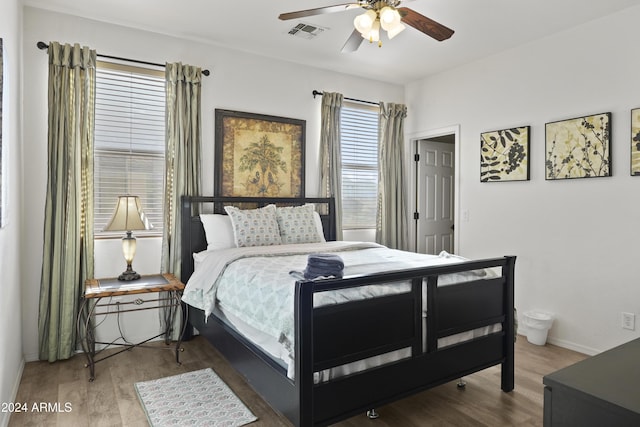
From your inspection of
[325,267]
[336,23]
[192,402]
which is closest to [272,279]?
[325,267]

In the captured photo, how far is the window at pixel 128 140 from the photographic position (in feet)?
11.6

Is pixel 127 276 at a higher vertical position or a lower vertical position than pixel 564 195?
lower

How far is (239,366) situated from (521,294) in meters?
2.87

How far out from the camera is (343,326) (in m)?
2.04

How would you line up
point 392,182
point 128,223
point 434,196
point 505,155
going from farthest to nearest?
1. point 434,196
2. point 392,182
3. point 505,155
4. point 128,223

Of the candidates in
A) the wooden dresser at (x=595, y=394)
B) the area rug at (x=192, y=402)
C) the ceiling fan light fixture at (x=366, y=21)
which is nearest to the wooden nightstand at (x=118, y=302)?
the area rug at (x=192, y=402)

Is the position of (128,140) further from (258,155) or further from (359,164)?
(359,164)

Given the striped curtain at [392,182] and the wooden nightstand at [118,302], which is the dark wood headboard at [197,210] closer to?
the wooden nightstand at [118,302]

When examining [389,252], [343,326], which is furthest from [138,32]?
[343,326]

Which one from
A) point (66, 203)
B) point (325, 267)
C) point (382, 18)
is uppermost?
point (382, 18)

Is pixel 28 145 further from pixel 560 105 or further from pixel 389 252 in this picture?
pixel 560 105

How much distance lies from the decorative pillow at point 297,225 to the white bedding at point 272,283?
290 mm

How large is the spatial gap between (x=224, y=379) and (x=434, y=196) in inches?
145

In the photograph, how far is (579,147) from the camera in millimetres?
3566
